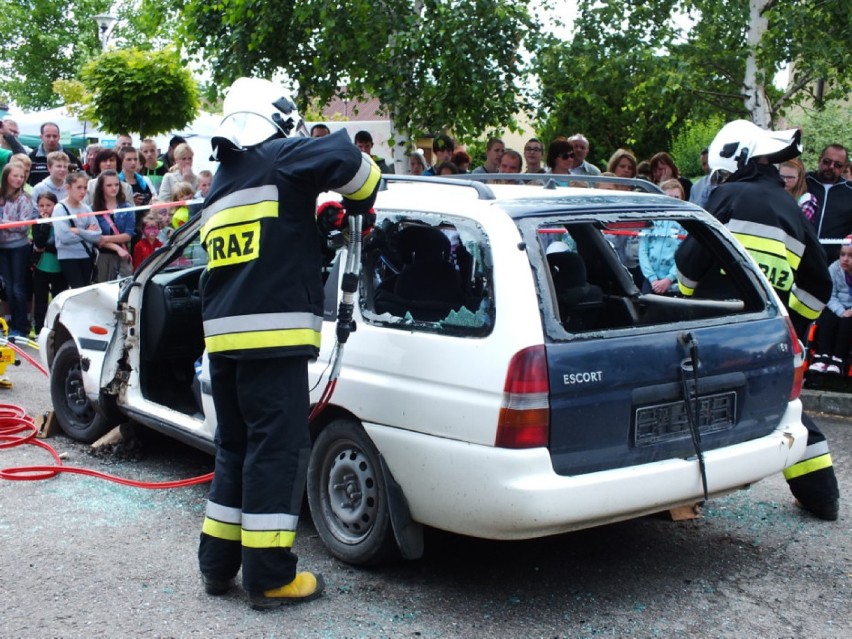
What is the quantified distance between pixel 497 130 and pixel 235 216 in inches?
322

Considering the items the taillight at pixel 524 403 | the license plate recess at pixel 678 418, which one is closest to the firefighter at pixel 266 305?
the taillight at pixel 524 403

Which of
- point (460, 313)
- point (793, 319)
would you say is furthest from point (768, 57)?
point (460, 313)

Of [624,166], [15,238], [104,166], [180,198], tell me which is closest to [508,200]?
[624,166]

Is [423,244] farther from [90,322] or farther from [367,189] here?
[90,322]

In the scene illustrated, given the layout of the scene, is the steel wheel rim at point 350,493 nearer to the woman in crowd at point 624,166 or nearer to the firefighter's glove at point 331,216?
the firefighter's glove at point 331,216

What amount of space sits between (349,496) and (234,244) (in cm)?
120

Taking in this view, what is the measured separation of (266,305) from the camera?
3.98 m

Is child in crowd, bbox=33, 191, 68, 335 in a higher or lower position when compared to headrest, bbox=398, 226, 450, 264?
lower

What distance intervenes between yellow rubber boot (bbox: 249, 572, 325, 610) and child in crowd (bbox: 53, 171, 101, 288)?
6.49 m

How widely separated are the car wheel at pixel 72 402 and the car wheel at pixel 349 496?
7.76 ft

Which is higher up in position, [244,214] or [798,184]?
[798,184]

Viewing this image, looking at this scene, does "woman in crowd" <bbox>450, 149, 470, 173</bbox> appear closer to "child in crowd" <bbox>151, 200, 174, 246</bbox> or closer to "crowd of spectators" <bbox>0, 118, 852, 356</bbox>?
"crowd of spectators" <bbox>0, 118, 852, 356</bbox>

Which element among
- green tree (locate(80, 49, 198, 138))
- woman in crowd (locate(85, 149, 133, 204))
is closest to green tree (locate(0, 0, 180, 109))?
green tree (locate(80, 49, 198, 138))

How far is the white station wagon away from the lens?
3.80 meters
